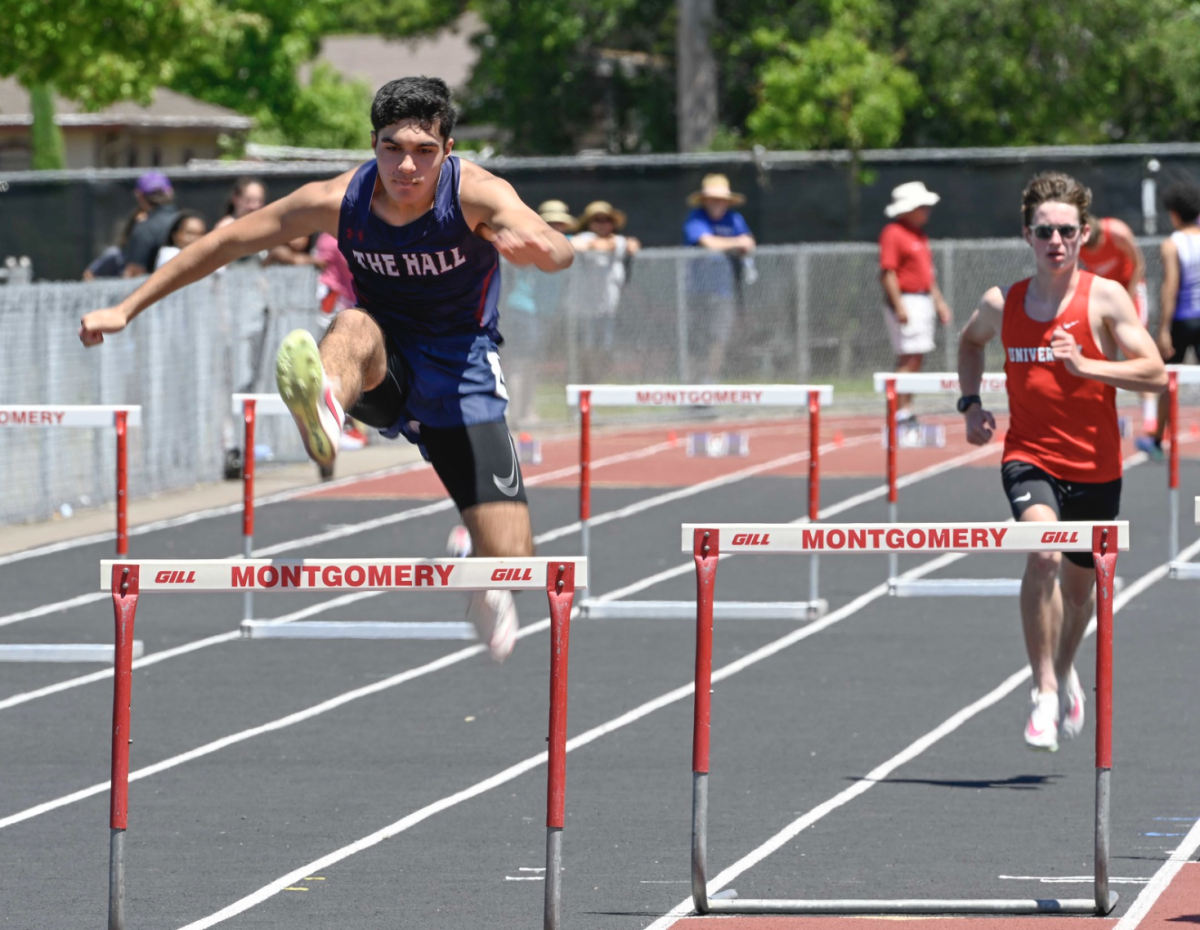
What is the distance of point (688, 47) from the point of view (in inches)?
1163

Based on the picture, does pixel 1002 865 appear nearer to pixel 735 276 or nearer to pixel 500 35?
pixel 735 276

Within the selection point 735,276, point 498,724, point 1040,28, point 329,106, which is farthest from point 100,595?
point 329,106

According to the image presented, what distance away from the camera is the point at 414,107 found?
6.01 meters

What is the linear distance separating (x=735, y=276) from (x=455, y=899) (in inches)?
568

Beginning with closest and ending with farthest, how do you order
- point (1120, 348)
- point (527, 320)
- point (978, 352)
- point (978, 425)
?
point (1120, 348) → point (978, 425) → point (978, 352) → point (527, 320)

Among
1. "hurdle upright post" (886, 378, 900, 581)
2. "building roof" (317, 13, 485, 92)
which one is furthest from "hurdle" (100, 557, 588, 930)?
"building roof" (317, 13, 485, 92)

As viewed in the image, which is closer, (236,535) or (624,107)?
(236,535)

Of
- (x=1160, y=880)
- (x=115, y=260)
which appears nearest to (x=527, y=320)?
(x=115, y=260)

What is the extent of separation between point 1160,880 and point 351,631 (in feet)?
15.5

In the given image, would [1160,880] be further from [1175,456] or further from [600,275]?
[600,275]

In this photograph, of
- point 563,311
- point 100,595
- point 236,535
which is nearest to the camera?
point 100,595

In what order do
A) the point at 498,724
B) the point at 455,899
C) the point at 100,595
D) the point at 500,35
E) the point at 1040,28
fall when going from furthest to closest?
the point at 500,35
the point at 1040,28
the point at 100,595
the point at 498,724
the point at 455,899

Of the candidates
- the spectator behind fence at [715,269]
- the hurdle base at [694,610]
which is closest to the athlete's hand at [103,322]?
the hurdle base at [694,610]

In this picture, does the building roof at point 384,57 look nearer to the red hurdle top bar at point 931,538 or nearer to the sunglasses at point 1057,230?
the sunglasses at point 1057,230
